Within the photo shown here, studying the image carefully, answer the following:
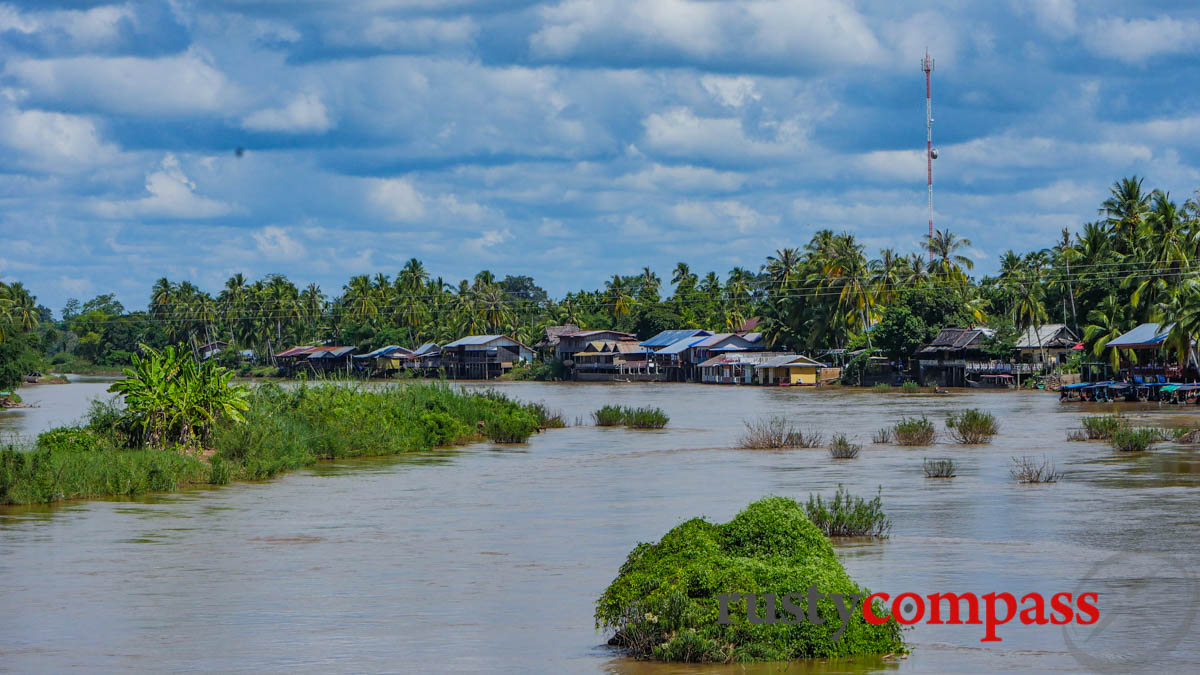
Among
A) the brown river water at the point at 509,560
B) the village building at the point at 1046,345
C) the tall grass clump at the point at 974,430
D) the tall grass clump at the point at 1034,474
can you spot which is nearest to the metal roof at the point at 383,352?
the village building at the point at 1046,345

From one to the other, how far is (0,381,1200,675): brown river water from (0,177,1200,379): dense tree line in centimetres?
4061

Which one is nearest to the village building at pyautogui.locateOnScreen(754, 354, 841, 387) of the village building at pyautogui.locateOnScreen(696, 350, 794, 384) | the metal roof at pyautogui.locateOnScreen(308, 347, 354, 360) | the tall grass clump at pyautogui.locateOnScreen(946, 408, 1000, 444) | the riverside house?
the village building at pyautogui.locateOnScreen(696, 350, 794, 384)

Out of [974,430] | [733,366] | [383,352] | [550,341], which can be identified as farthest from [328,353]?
[974,430]

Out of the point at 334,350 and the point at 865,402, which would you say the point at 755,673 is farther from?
the point at 334,350

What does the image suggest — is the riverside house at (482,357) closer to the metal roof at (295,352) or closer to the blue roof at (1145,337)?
the metal roof at (295,352)

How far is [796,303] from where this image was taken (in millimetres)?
117000

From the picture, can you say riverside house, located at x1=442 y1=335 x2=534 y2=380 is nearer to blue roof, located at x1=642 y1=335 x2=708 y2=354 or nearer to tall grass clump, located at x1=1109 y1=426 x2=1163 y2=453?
blue roof, located at x1=642 y1=335 x2=708 y2=354


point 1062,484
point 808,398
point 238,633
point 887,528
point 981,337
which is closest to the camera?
point 238,633

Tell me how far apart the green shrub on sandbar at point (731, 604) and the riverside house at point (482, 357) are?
12554 centimetres

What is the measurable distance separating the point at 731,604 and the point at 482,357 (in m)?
129

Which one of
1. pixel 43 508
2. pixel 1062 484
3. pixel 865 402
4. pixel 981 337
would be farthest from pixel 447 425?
pixel 981 337

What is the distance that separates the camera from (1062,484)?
25266mm

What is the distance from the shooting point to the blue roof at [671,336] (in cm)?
13050

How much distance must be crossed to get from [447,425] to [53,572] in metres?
24.1
